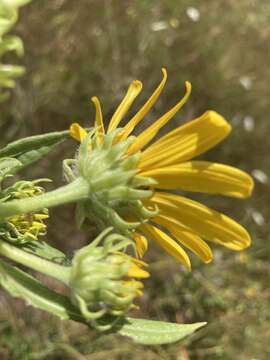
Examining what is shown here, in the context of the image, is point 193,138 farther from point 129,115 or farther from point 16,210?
point 129,115

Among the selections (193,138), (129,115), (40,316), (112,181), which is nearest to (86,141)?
(112,181)

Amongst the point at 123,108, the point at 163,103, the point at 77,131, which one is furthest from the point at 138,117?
the point at 163,103

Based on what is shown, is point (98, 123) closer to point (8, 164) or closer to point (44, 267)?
point (8, 164)

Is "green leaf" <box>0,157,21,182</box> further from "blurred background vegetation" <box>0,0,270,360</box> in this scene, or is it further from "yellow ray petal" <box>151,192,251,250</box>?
"blurred background vegetation" <box>0,0,270,360</box>

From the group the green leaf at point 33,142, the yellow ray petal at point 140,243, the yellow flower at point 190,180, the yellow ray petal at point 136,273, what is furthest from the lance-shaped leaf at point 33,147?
the yellow ray petal at point 136,273

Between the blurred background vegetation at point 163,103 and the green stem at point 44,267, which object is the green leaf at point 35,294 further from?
the blurred background vegetation at point 163,103
